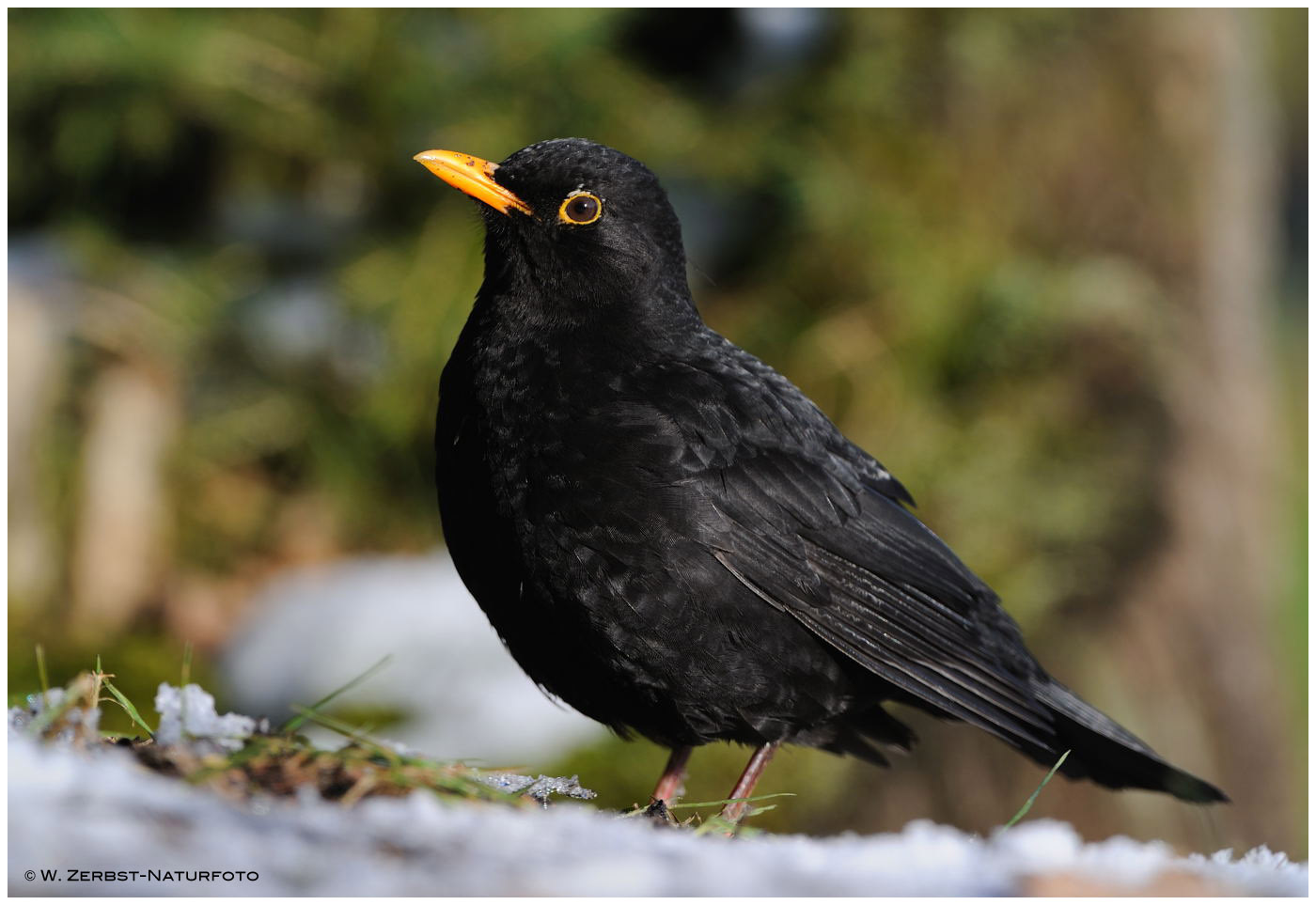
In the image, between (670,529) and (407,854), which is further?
(670,529)

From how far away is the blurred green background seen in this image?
636 centimetres

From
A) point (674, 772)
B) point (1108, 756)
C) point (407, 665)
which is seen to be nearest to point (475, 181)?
point (674, 772)

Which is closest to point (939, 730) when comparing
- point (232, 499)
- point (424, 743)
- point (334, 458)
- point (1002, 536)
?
point (1002, 536)

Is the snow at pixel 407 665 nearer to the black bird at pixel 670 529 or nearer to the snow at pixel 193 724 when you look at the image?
the black bird at pixel 670 529

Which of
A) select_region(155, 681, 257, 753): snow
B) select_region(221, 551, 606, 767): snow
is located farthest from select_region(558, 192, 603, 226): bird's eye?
select_region(221, 551, 606, 767): snow

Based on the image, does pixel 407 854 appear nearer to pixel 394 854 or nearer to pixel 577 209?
pixel 394 854

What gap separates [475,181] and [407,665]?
3.17 metres

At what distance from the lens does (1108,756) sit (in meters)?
3.68

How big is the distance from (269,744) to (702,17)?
229 inches

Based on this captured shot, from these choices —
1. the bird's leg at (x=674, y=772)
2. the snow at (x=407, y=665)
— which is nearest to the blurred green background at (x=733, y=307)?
the snow at (x=407, y=665)

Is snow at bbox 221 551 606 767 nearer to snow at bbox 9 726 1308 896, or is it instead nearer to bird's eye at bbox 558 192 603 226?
bird's eye at bbox 558 192 603 226

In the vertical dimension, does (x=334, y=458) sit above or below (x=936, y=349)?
below

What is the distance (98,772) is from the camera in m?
1.88

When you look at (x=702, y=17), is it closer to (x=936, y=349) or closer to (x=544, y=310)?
(x=936, y=349)
